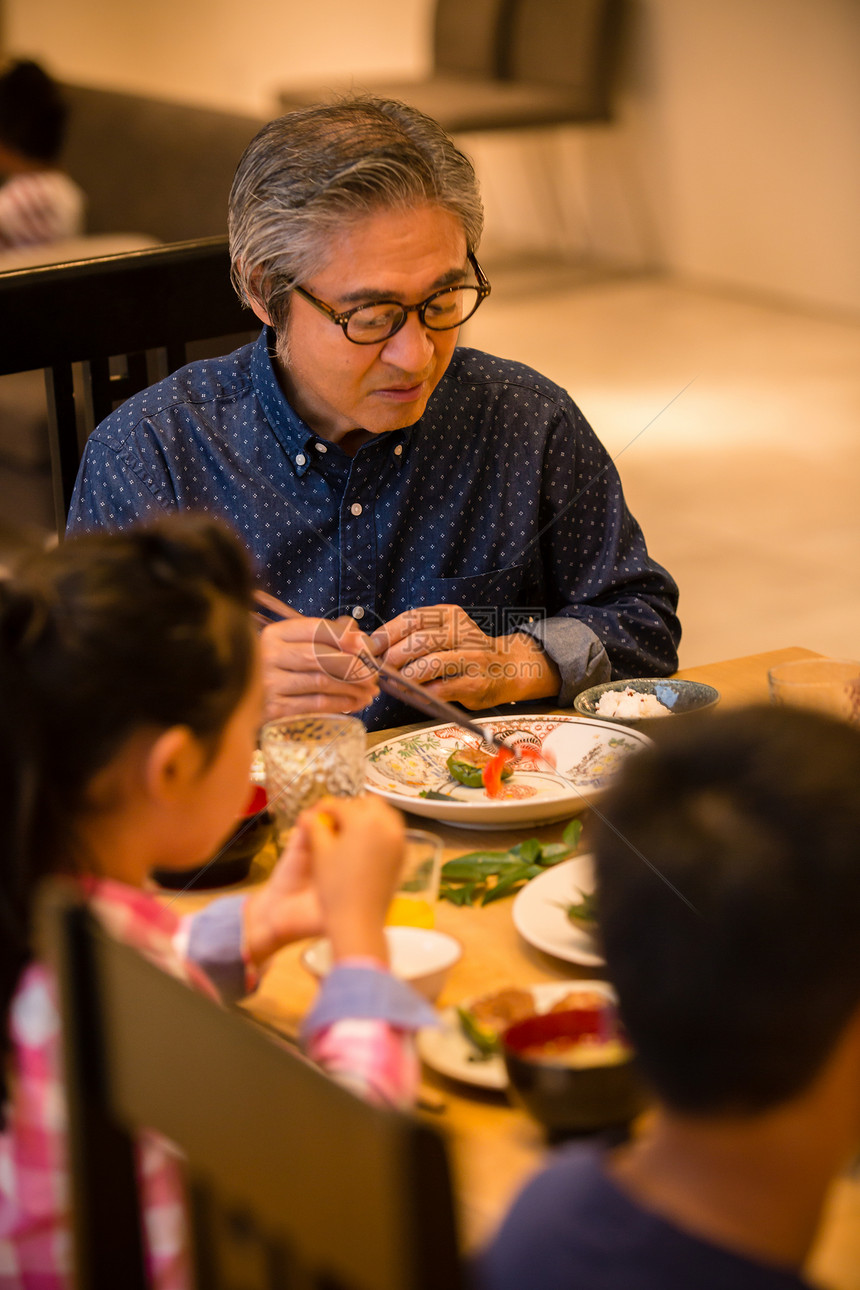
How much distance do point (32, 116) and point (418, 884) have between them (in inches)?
153

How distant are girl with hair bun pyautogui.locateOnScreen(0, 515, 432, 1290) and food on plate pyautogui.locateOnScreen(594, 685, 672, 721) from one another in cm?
49

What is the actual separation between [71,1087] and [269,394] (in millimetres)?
1171

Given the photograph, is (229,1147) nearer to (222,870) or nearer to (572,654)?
(222,870)

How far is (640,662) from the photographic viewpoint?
172 centimetres

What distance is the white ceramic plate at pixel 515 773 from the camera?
132cm

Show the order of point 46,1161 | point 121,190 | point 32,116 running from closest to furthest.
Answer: point 46,1161
point 32,116
point 121,190

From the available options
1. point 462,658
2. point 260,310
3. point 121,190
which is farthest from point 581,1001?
point 121,190

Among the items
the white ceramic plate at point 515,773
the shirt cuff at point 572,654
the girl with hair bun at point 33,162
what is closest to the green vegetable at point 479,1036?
the white ceramic plate at point 515,773

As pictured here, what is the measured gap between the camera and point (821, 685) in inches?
52.8

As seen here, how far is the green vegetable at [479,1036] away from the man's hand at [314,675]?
0.47m

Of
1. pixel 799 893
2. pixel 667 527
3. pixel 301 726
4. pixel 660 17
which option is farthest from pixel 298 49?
pixel 799 893

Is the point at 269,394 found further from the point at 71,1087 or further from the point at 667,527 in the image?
the point at 667,527

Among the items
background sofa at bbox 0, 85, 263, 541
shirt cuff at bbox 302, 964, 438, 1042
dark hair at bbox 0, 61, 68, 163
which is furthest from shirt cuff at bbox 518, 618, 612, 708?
dark hair at bbox 0, 61, 68, 163

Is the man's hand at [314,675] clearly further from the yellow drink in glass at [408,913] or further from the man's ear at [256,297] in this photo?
the man's ear at [256,297]
